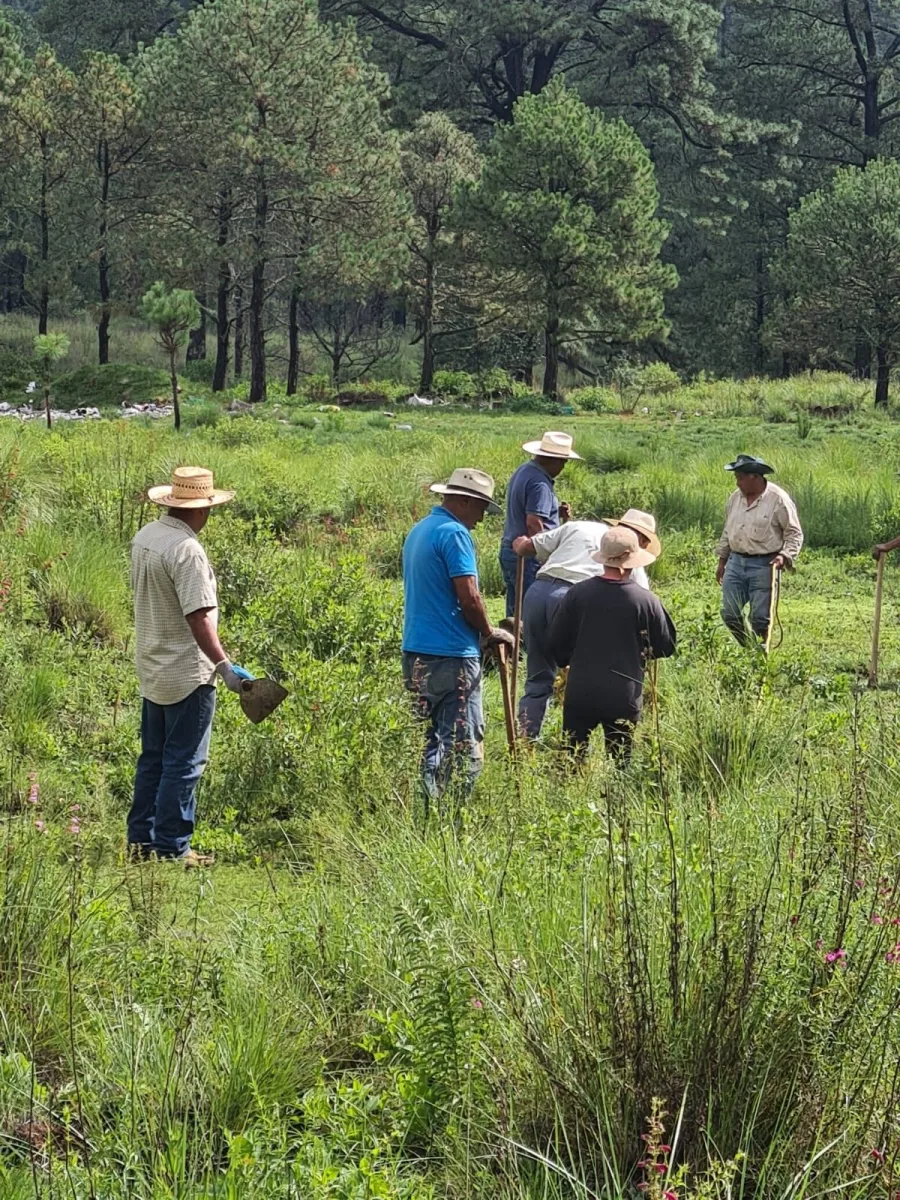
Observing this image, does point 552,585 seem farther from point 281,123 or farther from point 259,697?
point 281,123

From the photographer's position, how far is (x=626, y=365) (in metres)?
46.0

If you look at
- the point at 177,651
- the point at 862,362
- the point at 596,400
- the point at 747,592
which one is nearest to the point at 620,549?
the point at 177,651

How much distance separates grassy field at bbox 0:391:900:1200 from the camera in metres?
3.17

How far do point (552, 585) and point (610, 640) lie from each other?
1.03 meters

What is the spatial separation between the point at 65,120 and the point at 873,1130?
4183cm

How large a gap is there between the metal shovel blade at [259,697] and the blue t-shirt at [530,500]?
3568mm

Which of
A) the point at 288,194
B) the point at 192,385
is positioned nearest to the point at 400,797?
the point at 288,194

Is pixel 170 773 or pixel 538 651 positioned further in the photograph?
pixel 538 651

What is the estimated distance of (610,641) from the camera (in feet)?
21.8

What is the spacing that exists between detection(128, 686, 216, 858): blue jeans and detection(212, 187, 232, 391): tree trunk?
3180 centimetres

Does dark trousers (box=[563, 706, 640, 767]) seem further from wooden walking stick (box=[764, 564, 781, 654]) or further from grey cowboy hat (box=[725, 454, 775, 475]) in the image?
grey cowboy hat (box=[725, 454, 775, 475])

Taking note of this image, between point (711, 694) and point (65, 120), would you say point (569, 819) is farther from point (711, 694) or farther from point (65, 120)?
point (65, 120)

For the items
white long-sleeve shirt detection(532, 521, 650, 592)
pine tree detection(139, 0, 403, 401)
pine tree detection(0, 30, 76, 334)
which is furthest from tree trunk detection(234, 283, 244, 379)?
white long-sleeve shirt detection(532, 521, 650, 592)

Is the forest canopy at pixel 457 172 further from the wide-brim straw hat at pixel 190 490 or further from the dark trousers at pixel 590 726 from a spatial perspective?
the wide-brim straw hat at pixel 190 490
